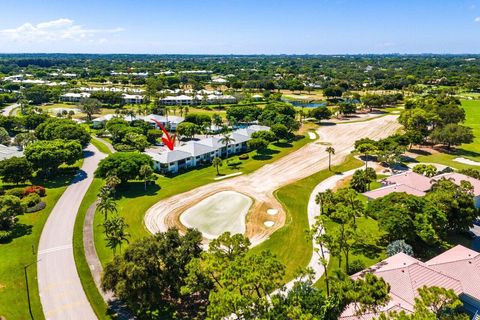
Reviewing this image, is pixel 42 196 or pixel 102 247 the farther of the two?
pixel 42 196

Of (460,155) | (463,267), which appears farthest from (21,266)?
(460,155)

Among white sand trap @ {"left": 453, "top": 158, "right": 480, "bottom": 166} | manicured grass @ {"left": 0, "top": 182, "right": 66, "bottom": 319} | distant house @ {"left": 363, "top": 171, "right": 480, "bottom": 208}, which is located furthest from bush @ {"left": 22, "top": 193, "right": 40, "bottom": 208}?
white sand trap @ {"left": 453, "top": 158, "right": 480, "bottom": 166}

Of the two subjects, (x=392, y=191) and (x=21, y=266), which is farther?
(x=392, y=191)

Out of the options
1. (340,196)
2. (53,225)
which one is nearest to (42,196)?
(53,225)

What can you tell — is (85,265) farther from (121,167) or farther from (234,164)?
(234,164)

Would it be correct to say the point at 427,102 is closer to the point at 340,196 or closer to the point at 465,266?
the point at 340,196

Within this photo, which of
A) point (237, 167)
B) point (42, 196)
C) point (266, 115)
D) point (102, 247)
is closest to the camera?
point (102, 247)

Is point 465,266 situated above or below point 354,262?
above
